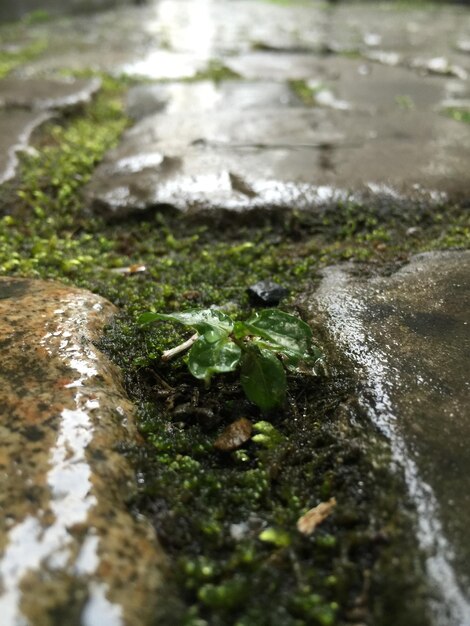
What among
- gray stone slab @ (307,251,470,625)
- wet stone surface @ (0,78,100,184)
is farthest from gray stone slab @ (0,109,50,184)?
gray stone slab @ (307,251,470,625)

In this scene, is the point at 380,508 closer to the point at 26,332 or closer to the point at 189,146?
the point at 26,332

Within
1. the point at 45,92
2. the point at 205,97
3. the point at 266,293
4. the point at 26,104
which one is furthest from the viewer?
the point at 205,97

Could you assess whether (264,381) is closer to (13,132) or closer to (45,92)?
(13,132)

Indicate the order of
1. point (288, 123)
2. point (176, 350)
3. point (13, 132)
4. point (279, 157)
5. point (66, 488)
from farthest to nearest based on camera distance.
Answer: point (288, 123) < point (13, 132) < point (279, 157) < point (176, 350) < point (66, 488)

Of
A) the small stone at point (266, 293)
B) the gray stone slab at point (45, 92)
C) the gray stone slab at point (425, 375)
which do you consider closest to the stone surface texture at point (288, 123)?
the gray stone slab at point (45, 92)

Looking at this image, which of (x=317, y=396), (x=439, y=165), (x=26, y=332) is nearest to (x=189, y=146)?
(x=439, y=165)

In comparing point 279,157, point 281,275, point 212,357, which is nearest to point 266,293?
point 281,275

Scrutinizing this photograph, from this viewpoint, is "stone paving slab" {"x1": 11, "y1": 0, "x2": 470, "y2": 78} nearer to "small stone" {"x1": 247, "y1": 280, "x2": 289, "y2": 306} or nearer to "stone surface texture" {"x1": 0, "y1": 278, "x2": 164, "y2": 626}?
"small stone" {"x1": 247, "y1": 280, "x2": 289, "y2": 306}
